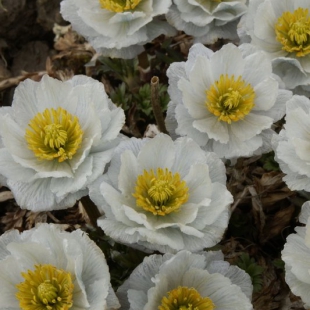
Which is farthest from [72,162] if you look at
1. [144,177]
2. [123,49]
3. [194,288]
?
[123,49]

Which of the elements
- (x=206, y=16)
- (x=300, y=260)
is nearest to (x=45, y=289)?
(x=300, y=260)

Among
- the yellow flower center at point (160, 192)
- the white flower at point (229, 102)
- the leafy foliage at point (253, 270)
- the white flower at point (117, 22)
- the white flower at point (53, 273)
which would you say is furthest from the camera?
the white flower at point (117, 22)

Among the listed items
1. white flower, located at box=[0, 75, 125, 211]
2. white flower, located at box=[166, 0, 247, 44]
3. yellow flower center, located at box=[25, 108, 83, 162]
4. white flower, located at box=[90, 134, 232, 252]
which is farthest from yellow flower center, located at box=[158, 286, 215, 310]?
white flower, located at box=[166, 0, 247, 44]

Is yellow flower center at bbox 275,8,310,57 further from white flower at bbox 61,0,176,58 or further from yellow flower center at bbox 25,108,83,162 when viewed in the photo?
yellow flower center at bbox 25,108,83,162

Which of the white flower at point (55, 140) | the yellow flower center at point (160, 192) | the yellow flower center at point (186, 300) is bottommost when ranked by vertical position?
the yellow flower center at point (186, 300)

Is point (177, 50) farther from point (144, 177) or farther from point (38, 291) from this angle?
point (38, 291)

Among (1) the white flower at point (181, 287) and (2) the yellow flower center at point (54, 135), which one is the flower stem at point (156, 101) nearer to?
(2) the yellow flower center at point (54, 135)

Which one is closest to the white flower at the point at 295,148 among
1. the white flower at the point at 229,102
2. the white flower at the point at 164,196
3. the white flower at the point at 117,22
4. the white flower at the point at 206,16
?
the white flower at the point at 229,102

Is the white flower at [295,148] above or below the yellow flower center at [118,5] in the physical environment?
below
